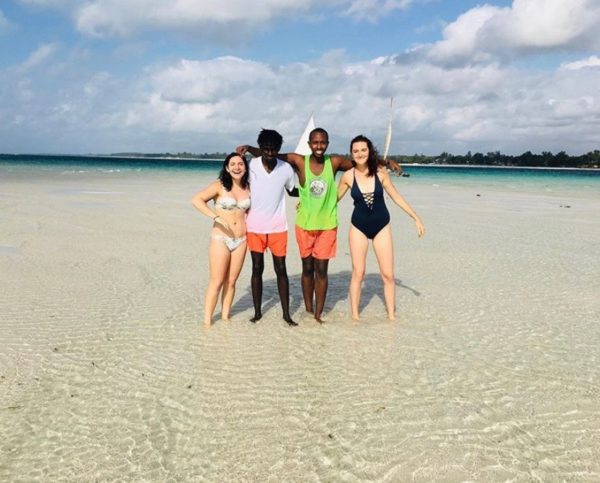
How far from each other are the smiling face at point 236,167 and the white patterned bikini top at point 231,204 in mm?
261

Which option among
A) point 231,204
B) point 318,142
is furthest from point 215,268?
point 318,142

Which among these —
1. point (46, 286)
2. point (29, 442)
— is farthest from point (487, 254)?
point (29, 442)

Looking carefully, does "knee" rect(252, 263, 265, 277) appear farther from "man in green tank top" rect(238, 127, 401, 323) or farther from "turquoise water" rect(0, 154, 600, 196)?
"turquoise water" rect(0, 154, 600, 196)

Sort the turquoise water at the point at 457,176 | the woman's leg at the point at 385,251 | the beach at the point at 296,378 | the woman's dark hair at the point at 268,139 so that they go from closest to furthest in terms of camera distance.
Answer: the beach at the point at 296,378
the woman's dark hair at the point at 268,139
the woman's leg at the point at 385,251
the turquoise water at the point at 457,176

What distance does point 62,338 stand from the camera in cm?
524

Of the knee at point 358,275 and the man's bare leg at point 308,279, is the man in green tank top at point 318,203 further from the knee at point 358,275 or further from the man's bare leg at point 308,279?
the knee at point 358,275

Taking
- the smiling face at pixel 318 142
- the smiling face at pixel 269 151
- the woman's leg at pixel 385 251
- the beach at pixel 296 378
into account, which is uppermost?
the smiling face at pixel 318 142

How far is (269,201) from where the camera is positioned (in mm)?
5543

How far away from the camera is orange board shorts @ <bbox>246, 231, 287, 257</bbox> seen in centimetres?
566

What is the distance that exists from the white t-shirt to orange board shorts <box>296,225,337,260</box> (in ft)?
0.82

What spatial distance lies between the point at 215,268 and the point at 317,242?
1.15 meters

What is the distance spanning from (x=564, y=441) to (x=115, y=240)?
30.5ft

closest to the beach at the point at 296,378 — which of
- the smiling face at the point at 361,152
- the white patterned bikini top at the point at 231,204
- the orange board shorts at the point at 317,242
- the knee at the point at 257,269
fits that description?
the knee at the point at 257,269

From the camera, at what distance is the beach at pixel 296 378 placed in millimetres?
3285
